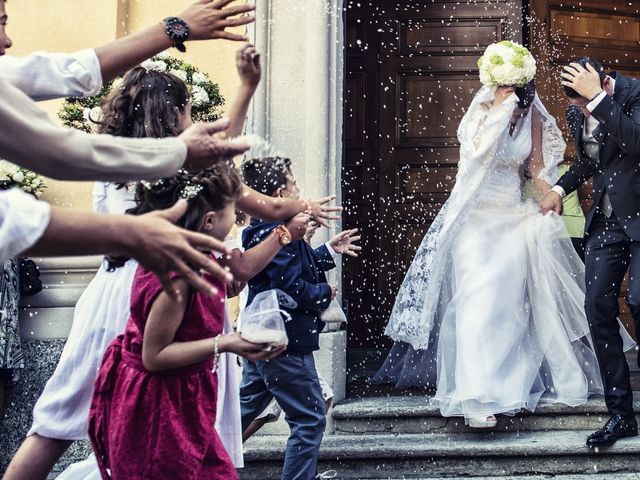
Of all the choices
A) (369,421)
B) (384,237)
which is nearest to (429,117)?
(384,237)

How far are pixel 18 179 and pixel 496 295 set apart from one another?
9.94 feet

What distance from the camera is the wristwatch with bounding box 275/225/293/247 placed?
12.0ft

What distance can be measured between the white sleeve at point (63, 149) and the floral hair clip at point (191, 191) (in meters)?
0.90

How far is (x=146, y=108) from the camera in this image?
12.2 feet

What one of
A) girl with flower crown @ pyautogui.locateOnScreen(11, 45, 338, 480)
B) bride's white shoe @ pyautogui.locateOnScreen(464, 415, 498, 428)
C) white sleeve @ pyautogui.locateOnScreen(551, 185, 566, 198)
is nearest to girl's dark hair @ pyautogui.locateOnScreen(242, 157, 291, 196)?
girl with flower crown @ pyautogui.locateOnScreen(11, 45, 338, 480)

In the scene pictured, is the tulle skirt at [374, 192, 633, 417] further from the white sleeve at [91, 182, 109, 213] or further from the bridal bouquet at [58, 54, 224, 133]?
the white sleeve at [91, 182, 109, 213]

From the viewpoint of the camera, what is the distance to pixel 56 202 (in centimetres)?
657

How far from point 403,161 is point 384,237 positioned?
667 millimetres

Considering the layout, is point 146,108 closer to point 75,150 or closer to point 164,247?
point 75,150

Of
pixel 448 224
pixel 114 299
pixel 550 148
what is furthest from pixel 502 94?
pixel 114 299

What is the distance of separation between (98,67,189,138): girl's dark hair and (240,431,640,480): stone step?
2.56 meters

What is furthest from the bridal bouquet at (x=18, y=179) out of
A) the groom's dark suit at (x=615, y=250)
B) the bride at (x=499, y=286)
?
the groom's dark suit at (x=615, y=250)

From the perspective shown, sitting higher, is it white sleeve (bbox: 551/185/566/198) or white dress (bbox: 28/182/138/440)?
white sleeve (bbox: 551/185/566/198)

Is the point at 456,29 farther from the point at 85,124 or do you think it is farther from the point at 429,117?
the point at 85,124
